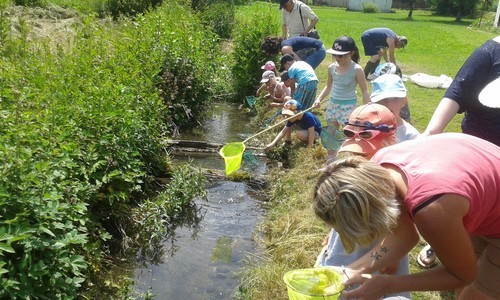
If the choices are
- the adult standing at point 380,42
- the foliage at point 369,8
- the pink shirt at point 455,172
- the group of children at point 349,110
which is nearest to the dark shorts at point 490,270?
the pink shirt at point 455,172

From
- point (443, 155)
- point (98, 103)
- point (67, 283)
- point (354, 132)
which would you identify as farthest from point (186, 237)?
point (443, 155)

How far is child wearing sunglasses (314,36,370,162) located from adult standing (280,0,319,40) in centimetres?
312

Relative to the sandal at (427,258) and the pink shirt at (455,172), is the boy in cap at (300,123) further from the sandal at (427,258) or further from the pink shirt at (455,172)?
the pink shirt at (455,172)

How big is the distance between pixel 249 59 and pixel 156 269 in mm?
5515

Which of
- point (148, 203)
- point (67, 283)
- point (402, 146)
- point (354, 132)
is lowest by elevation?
point (148, 203)

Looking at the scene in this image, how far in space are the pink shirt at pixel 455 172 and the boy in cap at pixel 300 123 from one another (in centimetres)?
361

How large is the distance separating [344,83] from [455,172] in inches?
A: 134

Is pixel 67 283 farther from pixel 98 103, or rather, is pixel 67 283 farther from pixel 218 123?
pixel 218 123

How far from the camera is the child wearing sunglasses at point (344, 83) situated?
4730 mm

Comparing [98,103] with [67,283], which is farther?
[98,103]

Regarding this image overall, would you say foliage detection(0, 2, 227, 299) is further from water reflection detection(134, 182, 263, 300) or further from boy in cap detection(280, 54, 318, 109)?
boy in cap detection(280, 54, 318, 109)

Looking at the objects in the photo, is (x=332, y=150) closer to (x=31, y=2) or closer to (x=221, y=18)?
(x=221, y=18)

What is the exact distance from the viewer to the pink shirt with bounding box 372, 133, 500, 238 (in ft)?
5.03

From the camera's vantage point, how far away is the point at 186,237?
4297 mm
